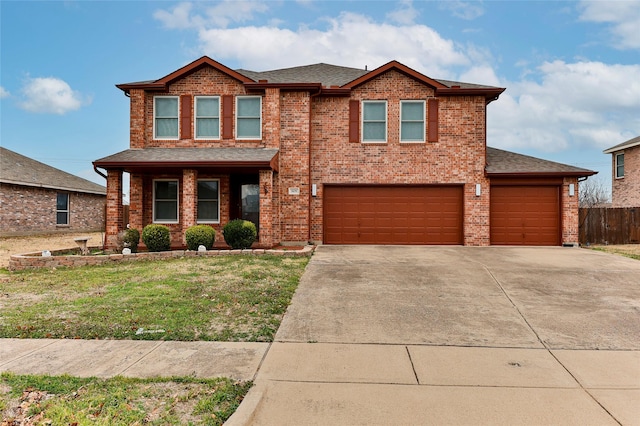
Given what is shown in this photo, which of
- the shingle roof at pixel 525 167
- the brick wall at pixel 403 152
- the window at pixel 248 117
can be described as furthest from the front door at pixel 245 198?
the shingle roof at pixel 525 167

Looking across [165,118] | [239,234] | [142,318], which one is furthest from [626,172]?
[142,318]

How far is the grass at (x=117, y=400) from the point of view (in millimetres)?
3162

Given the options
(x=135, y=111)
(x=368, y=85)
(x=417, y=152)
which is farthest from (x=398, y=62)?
(x=135, y=111)

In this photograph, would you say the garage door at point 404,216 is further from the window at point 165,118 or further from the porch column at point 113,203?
the porch column at point 113,203

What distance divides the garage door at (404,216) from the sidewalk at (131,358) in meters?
10.00

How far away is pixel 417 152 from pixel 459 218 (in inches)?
118

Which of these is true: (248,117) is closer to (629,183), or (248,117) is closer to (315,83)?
(315,83)

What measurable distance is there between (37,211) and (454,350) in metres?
24.3

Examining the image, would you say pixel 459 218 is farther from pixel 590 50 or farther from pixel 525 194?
pixel 590 50

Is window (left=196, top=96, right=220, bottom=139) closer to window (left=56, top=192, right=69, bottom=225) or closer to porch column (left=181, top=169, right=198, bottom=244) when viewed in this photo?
porch column (left=181, top=169, right=198, bottom=244)

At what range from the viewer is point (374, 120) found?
568 inches

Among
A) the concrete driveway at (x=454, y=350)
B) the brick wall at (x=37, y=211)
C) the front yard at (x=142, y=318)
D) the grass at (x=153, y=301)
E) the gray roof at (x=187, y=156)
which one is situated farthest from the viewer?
the brick wall at (x=37, y=211)

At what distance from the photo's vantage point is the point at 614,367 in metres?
4.37

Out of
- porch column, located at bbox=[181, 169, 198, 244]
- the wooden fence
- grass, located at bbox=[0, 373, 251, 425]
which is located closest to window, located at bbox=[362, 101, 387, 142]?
porch column, located at bbox=[181, 169, 198, 244]
